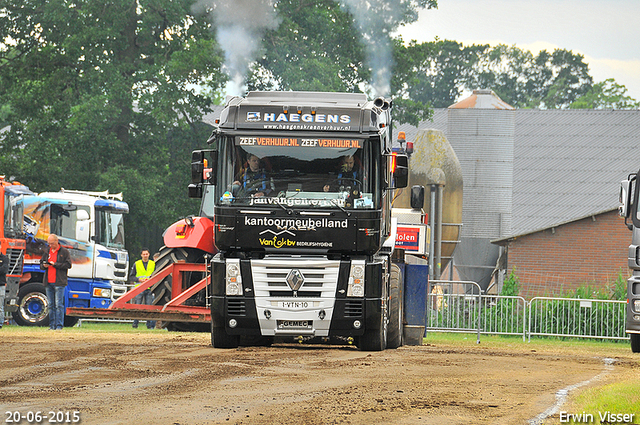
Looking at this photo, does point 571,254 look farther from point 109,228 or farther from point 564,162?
point 109,228

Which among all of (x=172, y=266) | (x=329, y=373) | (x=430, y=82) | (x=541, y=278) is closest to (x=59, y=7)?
(x=172, y=266)

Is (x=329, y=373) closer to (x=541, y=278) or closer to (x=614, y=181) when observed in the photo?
(x=541, y=278)

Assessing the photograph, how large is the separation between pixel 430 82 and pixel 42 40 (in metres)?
60.4

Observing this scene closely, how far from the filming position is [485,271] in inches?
1559

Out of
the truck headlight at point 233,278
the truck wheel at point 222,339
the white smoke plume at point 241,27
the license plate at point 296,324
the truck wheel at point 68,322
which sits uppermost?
the white smoke plume at point 241,27

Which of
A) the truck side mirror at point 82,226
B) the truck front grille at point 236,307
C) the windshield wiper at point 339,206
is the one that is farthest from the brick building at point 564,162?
the truck front grille at point 236,307

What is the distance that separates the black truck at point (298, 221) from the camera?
534 inches

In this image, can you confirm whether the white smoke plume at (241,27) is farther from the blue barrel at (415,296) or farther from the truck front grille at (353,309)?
the truck front grille at (353,309)

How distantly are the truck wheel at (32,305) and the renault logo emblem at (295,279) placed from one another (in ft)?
39.3

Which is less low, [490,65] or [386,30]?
[490,65]

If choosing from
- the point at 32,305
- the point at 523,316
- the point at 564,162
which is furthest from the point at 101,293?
the point at 564,162

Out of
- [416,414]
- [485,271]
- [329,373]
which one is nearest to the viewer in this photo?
[416,414]

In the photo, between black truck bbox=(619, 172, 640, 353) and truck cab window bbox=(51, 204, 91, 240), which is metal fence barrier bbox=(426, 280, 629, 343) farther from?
truck cab window bbox=(51, 204, 91, 240)

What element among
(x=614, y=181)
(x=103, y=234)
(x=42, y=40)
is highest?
(x=42, y=40)
